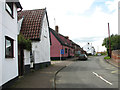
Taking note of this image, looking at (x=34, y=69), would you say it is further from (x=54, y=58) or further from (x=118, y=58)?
(x=54, y=58)

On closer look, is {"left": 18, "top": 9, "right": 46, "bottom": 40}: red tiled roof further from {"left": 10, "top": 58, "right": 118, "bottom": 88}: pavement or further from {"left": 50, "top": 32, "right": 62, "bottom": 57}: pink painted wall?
{"left": 50, "top": 32, "right": 62, "bottom": 57}: pink painted wall

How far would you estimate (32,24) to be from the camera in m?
14.9

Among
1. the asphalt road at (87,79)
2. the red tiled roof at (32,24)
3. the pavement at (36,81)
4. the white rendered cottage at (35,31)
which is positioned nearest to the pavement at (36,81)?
the pavement at (36,81)

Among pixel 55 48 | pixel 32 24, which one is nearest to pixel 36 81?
pixel 32 24

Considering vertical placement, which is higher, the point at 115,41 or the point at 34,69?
the point at 115,41

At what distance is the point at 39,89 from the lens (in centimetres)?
642

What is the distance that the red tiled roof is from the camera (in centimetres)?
1396

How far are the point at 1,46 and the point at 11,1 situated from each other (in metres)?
3.10

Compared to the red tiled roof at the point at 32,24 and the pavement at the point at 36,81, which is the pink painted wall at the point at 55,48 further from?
the pavement at the point at 36,81

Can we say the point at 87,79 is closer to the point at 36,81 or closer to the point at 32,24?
the point at 36,81

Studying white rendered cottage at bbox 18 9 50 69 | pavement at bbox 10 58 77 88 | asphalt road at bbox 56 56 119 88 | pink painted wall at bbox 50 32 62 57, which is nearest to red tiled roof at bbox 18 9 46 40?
white rendered cottage at bbox 18 9 50 69

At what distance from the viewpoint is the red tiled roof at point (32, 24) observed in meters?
14.0

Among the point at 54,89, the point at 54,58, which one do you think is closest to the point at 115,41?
the point at 54,58

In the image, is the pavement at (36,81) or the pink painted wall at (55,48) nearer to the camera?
the pavement at (36,81)
